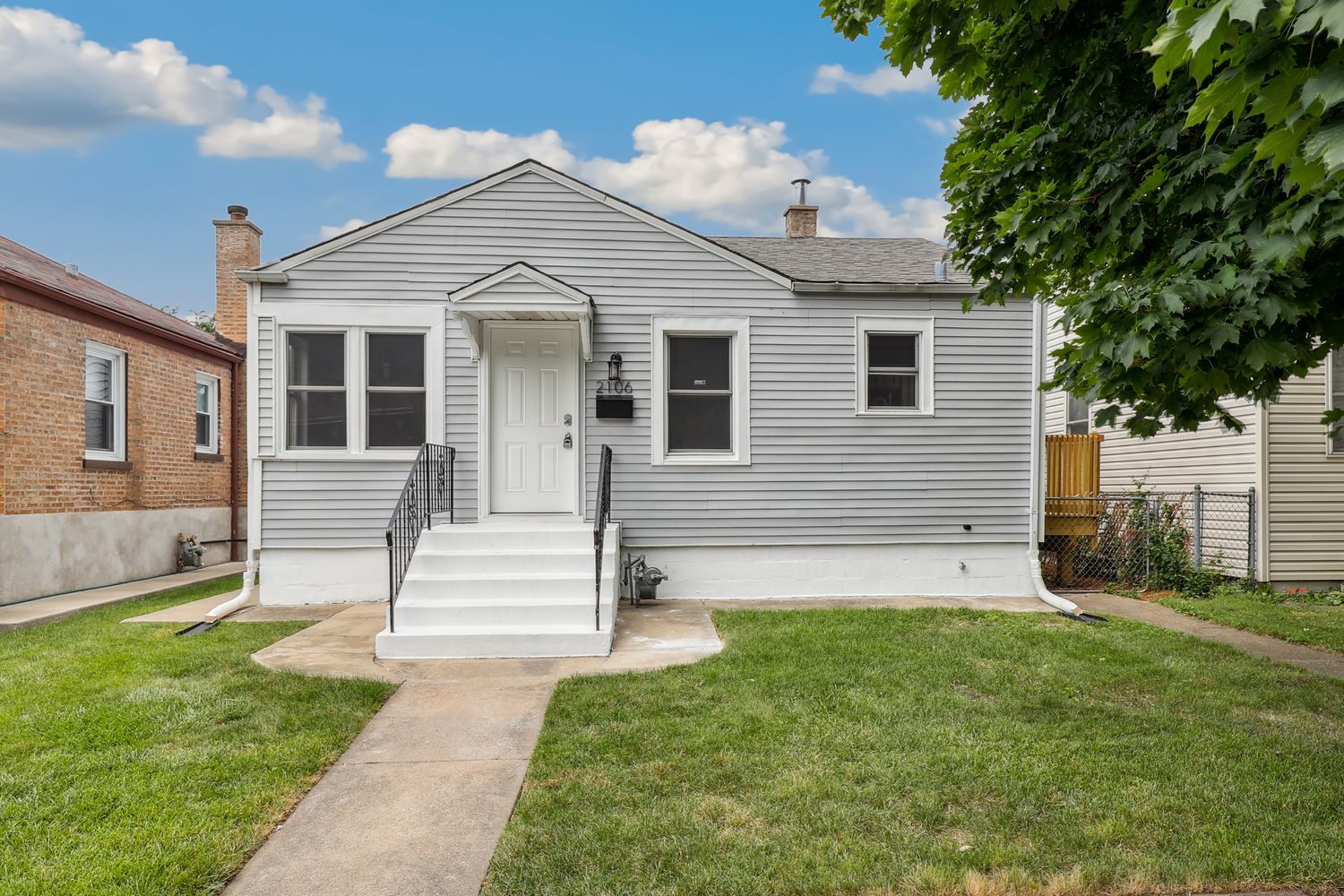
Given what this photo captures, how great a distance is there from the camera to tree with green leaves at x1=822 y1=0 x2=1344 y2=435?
325cm

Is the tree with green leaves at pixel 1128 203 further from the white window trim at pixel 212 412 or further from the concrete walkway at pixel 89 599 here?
the white window trim at pixel 212 412

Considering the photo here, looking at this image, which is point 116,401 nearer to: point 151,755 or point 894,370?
point 151,755

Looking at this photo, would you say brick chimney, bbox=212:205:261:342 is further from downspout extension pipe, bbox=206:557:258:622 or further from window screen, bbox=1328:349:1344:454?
window screen, bbox=1328:349:1344:454

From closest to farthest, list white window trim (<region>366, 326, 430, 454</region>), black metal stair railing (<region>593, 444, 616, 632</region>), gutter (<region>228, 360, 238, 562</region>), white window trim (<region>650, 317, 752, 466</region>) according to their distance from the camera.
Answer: black metal stair railing (<region>593, 444, 616, 632</region>) → white window trim (<region>366, 326, 430, 454</region>) → white window trim (<region>650, 317, 752, 466</region>) → gutter (<region>228, 360, 238, 562</region>)

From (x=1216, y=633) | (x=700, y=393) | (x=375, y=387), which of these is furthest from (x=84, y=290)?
(x=1216, y=633)

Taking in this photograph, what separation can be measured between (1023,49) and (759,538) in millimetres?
5286

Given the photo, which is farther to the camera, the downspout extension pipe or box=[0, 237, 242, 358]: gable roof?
box=[0, 237, 242, 358]: gable roof

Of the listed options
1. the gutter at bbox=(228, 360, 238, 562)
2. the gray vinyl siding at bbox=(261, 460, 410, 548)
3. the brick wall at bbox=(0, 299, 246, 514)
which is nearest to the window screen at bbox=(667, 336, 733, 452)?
the gray vinyl siding at bbox=(261, 460, 410, 548)

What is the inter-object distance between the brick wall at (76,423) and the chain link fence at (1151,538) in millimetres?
12107

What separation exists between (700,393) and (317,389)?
4.14 m

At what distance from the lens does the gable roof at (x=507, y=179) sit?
25.7ft

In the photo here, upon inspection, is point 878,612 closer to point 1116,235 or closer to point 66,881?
point 1116,235

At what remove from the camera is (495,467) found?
8.03 m

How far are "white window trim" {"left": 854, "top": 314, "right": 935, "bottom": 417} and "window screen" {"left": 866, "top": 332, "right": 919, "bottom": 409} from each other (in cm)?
8
